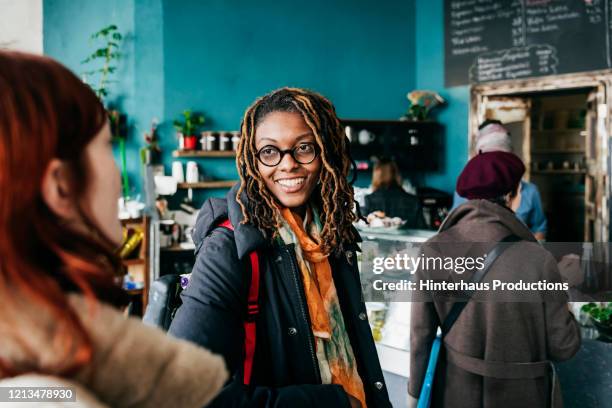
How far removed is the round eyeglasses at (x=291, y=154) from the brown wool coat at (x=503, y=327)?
0.91m

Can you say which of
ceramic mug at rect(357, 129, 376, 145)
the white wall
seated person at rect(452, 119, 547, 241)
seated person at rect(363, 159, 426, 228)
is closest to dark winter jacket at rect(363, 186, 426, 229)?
seated person at rect(363, 159, 426, 228)

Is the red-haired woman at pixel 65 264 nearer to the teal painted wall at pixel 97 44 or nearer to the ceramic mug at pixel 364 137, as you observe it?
the teal painted wall at pixel 97 44

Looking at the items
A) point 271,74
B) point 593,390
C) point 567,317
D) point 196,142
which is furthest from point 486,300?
point 271,74

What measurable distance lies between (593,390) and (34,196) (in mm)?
2525

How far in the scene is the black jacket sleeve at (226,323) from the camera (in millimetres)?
1053

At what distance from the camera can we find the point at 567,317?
6.48ft

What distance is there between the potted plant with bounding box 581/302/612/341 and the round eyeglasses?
1.76 metres

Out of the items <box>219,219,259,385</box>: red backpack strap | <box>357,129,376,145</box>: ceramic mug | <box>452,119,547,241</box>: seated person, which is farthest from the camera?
<box>357,129,376,145</box>: ceramic mug

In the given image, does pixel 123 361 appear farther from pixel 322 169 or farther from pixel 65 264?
pixel 322 169

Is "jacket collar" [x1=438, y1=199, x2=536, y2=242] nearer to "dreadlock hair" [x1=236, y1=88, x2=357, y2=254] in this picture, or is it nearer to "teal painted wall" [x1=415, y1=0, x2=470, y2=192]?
"dreadlock hair" [x1=236, y1=88, x2=357, y2=254]

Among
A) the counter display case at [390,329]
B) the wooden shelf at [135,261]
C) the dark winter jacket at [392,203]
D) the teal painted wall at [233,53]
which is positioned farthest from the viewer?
the teal painted wall at [233,53]

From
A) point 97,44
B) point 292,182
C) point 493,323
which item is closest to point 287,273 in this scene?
point 292,182

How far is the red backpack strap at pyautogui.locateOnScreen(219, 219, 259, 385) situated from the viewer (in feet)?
3.84

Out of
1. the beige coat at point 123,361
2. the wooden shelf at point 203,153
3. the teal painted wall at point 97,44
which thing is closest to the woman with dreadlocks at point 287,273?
the beige coat at point 123,361
